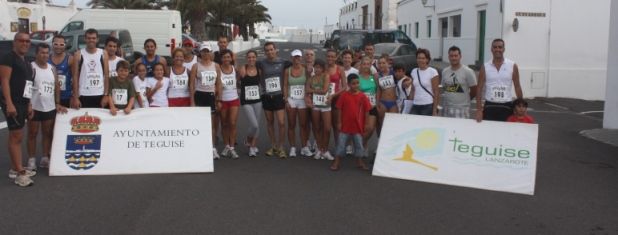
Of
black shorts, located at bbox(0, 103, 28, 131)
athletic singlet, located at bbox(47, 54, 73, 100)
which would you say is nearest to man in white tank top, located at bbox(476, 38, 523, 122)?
athletic singlet, located at bbox(47, 54, 73, 100)

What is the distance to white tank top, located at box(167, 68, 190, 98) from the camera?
8.36m

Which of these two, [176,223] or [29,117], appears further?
[29,117]

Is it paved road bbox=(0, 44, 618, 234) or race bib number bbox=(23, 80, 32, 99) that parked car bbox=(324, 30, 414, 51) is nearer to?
paved road bbox=(0, 44, 618, 234)

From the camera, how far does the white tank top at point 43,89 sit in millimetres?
7340

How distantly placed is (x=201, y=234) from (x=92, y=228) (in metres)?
0.98

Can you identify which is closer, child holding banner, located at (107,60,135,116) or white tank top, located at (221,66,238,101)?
child holding banner, located at (107,60,135,116)

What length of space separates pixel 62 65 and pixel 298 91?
3.04 meters

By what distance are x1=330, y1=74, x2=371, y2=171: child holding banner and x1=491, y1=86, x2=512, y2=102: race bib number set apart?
1.53 m

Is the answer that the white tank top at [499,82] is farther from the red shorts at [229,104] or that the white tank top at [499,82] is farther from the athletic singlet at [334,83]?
the red shorts at [229,104]

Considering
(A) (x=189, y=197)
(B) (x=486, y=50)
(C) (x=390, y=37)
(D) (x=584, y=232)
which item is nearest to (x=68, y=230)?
(A) (x=189, y=197)

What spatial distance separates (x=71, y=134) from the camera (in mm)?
7754

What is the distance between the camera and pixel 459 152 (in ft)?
24.7

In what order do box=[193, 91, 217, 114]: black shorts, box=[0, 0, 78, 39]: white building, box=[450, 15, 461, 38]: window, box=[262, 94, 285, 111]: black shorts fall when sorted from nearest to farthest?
1. box=[193, 91, 217, 114]: black shorts
2. box=[262, 94, 285, 111]: black shorts
3. box=[450, 15, 461, 38]: window
4. box=[0, 0, 78, 39]: white building

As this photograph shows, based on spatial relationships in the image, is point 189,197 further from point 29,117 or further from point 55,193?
point 29,117
